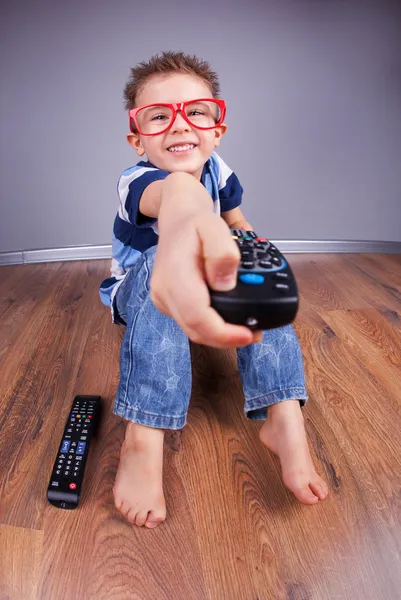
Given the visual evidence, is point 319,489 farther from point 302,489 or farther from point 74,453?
point 74,453

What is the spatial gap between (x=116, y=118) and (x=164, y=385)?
115 centimetres

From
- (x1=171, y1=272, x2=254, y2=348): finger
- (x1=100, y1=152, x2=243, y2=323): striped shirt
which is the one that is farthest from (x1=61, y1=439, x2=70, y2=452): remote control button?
(x1=171, y1=272, x2=254, y2=348): finger

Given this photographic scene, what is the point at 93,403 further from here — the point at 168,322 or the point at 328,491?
the point at 328,491

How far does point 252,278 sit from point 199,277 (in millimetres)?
55


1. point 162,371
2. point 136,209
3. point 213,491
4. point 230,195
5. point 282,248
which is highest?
point 136,209

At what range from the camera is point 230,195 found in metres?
1.04

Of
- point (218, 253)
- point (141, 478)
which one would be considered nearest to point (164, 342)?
point (141, 478)

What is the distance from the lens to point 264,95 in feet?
5.28

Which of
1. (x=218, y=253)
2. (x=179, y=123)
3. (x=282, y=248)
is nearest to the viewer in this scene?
(x=218, y=253)

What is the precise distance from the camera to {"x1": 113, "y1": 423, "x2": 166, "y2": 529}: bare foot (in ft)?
2.01

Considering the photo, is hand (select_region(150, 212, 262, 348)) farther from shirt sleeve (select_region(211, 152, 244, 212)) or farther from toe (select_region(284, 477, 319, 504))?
shirt sleeve (select_region(211, 152, 244, 212))

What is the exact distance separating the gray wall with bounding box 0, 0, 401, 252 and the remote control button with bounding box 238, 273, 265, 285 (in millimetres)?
1329

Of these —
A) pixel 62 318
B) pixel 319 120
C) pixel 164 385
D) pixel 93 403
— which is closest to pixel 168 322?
pixel 164 385

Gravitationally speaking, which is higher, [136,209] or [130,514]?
[136,209]
